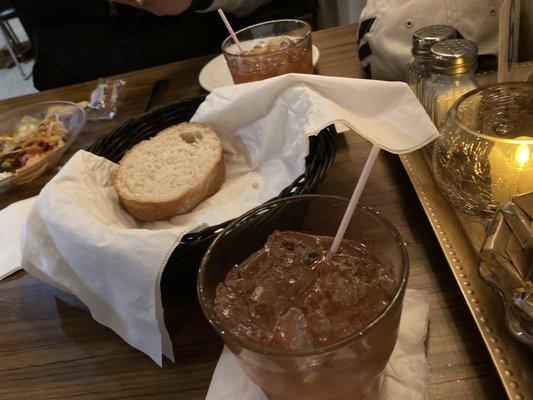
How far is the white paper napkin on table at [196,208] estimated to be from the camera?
0.60 meters

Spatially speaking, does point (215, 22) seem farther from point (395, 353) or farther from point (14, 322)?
point (395, 353)

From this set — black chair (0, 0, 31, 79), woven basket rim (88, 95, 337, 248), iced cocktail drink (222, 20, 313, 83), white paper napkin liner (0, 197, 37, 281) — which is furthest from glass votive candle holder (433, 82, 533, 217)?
black chair (0, 0, 31, 79)

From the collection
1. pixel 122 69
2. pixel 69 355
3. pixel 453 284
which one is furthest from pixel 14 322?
pixel 122 69

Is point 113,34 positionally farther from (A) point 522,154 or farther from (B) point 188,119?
(A) point 522,154

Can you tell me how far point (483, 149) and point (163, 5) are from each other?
124 centimetres

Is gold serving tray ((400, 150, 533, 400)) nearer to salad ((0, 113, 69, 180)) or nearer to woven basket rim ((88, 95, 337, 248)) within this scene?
woven basket rim ((88, 95, 337, 248))

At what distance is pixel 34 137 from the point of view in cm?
117

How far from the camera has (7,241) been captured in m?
0.89

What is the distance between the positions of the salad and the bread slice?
303 millimetres

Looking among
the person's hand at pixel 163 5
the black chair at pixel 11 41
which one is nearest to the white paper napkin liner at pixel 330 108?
the person's hand at pixel 163 5

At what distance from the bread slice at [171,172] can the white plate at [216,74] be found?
27 centimetres

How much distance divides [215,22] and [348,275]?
4.92 ft

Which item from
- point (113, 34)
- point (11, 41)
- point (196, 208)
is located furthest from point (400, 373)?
point (11, 41)

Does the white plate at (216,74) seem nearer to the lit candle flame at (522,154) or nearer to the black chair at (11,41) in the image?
the lit candle flame at (522,154)
